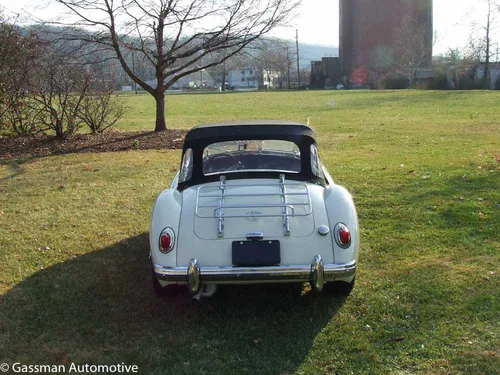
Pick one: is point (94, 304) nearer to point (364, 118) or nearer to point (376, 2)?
point (364, 118)

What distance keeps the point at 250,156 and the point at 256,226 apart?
117 cm

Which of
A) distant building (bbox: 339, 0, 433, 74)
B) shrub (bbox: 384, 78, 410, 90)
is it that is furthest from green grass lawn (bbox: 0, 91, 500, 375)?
distant building (bbox: 339, 0, 433, 74)

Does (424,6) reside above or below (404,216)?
above

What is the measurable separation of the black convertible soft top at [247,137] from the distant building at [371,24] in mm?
77178

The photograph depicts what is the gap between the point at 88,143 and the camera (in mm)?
14039

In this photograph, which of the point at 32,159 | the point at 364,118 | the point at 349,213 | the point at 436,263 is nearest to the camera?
the point at 349,213

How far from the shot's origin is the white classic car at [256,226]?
3.81 meters

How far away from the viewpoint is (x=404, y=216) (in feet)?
21.2

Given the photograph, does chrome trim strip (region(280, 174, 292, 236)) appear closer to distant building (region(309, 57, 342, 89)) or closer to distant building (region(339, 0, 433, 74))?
distant building (region(339, 0, 433, 74))

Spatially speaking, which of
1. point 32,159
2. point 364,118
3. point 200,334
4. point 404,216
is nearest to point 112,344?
point 200,334

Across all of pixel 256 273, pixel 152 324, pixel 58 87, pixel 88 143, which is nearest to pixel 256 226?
pixel 256 273

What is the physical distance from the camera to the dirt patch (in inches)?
515

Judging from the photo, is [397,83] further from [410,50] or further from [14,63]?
[14,63]

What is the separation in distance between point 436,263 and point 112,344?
10.2 ft
